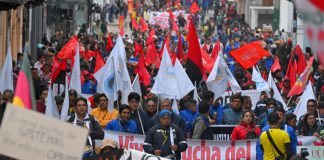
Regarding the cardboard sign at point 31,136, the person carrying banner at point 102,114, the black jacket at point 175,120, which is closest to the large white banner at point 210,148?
the black jacket at point 175,120

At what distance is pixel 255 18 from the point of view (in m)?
73.6

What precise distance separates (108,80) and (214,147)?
3992mm

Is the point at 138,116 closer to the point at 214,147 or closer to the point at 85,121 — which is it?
the point at 214,147

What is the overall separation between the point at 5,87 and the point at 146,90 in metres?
4.49

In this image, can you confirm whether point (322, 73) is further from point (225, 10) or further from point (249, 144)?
point (225, 10)

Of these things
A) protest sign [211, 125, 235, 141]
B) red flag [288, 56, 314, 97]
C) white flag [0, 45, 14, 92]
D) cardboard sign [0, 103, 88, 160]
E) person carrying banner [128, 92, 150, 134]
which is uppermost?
cardboard sign [0, 103, 88, 160]

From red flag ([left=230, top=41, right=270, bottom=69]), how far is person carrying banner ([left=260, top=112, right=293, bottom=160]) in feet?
33.8

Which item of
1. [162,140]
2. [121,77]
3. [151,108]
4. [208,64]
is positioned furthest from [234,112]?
[208,64]

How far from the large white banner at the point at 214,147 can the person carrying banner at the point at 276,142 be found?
4.89 ft

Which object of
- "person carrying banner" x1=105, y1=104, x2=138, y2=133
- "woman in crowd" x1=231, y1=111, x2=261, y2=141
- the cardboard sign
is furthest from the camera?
"woman in crowd" x1=231, y1=111, x2=261, y2=141

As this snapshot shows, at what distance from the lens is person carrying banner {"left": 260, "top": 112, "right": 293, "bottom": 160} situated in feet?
41.7

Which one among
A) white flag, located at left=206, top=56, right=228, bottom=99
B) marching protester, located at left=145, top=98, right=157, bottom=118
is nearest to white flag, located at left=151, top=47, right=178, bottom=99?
marching protester, located at left=145, top=98, right=157, bottom=118

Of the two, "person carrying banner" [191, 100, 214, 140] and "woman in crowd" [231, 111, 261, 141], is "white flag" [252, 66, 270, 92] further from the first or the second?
"woman in crowd" [231, 111, 261, 141]

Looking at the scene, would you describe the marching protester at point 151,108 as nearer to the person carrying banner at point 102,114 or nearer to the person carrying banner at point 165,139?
the person carrying banner at point 102,114
